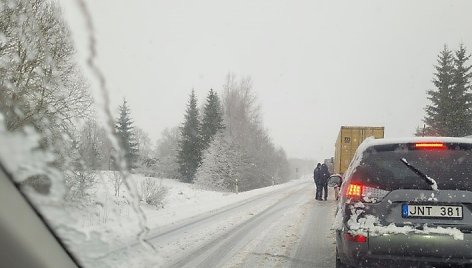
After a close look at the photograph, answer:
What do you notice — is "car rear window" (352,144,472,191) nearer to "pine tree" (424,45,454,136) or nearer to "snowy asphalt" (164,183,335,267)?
"snowy asphalt" (164,183,335,267)

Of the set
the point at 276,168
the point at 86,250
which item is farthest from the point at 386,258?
the point at 276,168

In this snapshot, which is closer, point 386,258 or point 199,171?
point 386,258

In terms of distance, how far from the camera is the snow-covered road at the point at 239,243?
5.80 meters

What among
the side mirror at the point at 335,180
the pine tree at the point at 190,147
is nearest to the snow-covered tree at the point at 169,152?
the pine tree at the point at 190,147

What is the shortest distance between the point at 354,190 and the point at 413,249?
2.40 feet

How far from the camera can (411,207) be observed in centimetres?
405


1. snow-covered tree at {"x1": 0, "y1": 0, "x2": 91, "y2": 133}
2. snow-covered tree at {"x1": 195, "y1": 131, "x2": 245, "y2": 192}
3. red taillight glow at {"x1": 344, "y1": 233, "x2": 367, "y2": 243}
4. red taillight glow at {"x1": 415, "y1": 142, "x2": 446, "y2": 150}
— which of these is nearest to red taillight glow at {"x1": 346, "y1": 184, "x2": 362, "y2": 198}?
red taillight glow at {"x1": 344, "y1": 233, "x2": 367, "y2": 243}

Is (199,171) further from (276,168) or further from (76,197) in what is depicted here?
(76,197)

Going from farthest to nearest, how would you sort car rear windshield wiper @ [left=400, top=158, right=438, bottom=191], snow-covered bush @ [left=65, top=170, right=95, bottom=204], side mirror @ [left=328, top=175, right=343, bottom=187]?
side mirror @ [left=328, top=175, right=343, bottom=187] < car rear windshield wiper @ [left=400, top=158, right=438, bottom=191] < snow-covered bush @ [left=65, top=170, right=95, bottom=204]

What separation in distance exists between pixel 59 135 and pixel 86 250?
56.6 inches

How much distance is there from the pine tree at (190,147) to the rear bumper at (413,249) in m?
39.2

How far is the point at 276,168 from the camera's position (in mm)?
58906

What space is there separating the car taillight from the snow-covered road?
74.8 inches

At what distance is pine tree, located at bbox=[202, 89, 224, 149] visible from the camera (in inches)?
1703
